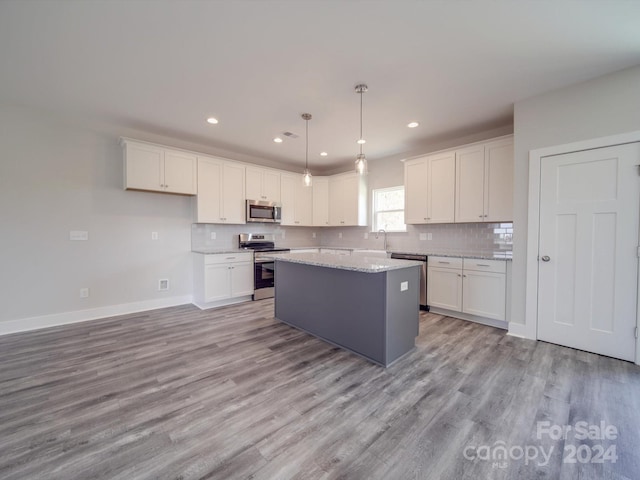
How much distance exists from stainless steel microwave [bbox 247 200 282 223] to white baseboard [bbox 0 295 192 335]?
183 centimetres

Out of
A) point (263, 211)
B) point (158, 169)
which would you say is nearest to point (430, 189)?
point (263, 211)

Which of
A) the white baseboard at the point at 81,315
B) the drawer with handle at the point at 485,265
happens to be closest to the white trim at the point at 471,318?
the drawer with handle at the point at 485,265

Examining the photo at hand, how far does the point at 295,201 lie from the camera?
5816 millimetres

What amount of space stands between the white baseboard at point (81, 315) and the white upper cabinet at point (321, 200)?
312 cm

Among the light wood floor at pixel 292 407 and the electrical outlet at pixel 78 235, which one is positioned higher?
the electrical outlet at pixel 78 235

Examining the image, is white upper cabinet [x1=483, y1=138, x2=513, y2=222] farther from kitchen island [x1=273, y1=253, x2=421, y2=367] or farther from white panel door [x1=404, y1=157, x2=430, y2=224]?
kitchen island [x1=273, y1=253, x2=421, y2=367]

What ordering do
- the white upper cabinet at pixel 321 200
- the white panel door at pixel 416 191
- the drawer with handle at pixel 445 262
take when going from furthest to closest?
the white upper cabinet at pixel 321 200
the white panel door at pixel 416 191
the drawer with handle at pixel 445 262

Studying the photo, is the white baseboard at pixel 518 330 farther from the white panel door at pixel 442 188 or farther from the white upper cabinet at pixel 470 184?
the white panel door at pixel 442 188

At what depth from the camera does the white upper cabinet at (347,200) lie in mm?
5582

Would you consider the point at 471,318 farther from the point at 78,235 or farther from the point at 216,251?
the point at 78,235

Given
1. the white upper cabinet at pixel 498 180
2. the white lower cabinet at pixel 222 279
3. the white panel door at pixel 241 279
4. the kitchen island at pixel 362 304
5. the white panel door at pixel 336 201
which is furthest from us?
the white panel door at pixel 336 201

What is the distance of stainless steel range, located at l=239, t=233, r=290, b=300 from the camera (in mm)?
4859

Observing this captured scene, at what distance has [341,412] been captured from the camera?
6.13 ft

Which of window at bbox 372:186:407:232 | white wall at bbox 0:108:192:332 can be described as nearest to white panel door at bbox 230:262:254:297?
white wall at bbox 0:108:192:332
